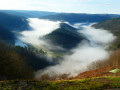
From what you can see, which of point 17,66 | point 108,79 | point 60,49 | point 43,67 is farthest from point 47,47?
point 108,79

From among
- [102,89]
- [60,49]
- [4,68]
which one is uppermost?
[60,49]

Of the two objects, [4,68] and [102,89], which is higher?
[4,68]

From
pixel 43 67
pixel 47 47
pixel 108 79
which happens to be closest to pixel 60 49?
pixel 47 47

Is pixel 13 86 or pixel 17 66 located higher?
pixel 17 66

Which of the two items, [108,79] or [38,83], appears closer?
[38,83]

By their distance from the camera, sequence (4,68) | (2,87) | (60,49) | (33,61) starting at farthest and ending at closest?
(60,49), (33,61), (4,68), (2,87)

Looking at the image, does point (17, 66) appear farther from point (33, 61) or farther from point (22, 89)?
point (33, 61)

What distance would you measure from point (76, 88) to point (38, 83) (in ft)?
14.6

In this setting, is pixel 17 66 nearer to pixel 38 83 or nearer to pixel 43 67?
pixel 38 83

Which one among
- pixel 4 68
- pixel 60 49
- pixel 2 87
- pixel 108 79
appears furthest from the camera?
pixel 60 49

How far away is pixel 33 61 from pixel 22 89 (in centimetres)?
8846

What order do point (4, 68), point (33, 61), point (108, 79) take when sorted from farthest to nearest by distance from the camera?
point (33, 61)
point (4, 68)
point (108, 79)

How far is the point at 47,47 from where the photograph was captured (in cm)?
19938

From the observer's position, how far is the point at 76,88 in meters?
15.5
